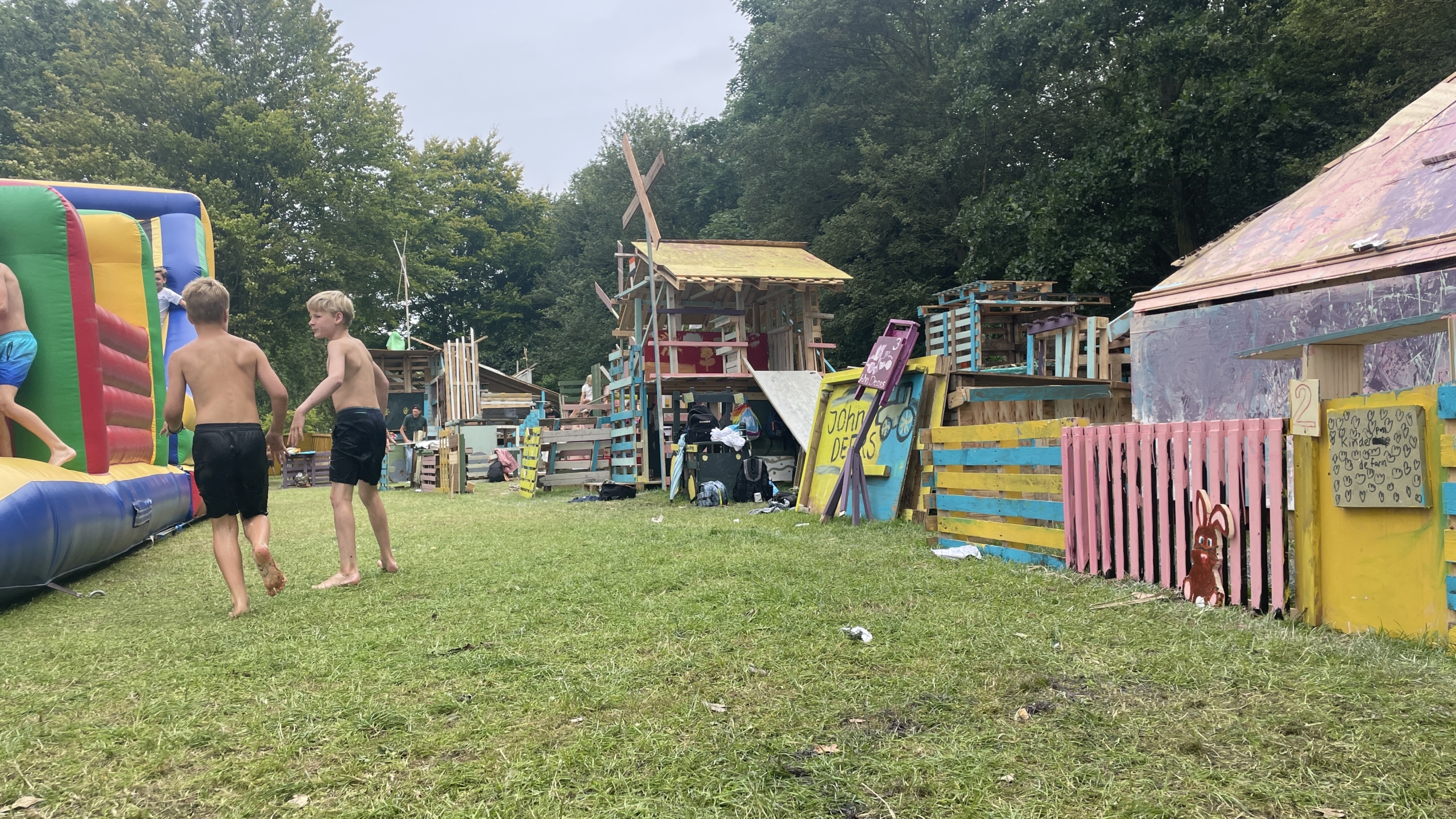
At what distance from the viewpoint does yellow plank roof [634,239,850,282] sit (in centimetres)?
1599

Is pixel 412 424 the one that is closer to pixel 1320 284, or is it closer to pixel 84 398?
pixel 84 398

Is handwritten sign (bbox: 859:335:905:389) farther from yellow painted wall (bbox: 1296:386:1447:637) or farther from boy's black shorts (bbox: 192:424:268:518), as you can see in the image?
boy's black shorts (bbox: 192:424:268:518)

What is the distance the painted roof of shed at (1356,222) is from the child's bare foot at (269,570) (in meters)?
8.94

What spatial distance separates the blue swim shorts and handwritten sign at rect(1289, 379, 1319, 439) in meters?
7.75

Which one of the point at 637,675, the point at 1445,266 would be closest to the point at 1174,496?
the point at 637,675

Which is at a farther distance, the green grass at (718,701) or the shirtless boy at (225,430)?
the shirtless boy at (225,430)

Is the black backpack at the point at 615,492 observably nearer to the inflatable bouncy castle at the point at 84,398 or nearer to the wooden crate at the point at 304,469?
the inflatable bouncy castle at the point at 84,398

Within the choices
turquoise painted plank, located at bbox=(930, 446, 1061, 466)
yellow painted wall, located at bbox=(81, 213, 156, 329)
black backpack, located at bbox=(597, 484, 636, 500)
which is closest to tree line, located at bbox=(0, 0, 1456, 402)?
black backpack, located at bbox=(597, 484, 636, 500)

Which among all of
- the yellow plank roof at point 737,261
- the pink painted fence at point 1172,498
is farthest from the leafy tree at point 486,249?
the pink painted fence at point 1172,498

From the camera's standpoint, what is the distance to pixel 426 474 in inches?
780

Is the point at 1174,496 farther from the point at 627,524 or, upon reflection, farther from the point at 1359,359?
the point at 627,524

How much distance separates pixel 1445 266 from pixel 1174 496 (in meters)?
4.63

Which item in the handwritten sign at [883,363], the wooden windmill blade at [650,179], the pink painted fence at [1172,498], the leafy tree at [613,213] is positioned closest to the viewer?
the pink painted fence at [1172,498]

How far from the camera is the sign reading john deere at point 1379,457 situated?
363 cm
